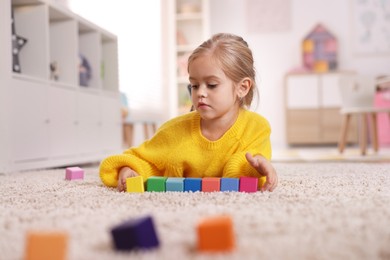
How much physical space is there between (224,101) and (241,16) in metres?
4.31

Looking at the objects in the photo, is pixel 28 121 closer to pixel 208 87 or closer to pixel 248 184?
pixel 208 87

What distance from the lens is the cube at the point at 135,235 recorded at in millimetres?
579

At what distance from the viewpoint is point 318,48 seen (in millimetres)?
5105

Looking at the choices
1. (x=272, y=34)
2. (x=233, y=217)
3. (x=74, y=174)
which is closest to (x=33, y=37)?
(x=74, y=174)

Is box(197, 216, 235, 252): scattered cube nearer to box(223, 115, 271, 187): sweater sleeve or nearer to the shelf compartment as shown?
box(223, 115, 271, 187): sweater sleeve

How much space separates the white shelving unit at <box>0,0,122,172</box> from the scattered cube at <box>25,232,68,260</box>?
1418 millimetres

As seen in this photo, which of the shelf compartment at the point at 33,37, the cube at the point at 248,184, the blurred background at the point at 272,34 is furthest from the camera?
the blurred background at the point at 272,34

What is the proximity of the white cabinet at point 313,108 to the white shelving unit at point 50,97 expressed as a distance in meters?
2.48

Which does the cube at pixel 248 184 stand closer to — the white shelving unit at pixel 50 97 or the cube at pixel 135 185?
the cube at pixel 135 185

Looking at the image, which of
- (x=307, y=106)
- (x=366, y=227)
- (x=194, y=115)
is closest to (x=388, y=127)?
(x=307, y=106)

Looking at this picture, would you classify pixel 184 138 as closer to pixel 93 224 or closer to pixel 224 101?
pixel 224 101

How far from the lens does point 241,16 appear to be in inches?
212

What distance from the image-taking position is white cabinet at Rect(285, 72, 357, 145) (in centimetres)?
484

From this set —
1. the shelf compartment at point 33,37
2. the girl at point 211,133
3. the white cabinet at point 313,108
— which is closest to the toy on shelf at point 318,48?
the white cabinet at point 313,108
